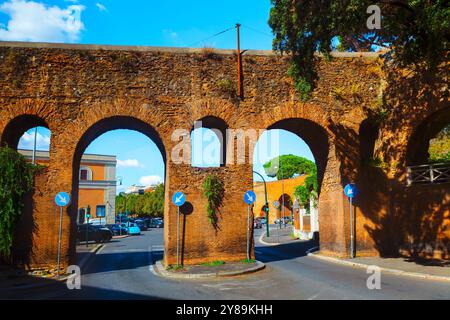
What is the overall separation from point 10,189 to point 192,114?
255 inches

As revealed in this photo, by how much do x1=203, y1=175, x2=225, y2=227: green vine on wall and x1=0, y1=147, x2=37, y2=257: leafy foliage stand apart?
5837mm

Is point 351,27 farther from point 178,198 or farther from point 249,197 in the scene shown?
point 178,198

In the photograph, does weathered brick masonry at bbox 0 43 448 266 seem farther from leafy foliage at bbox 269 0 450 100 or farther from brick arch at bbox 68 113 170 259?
leafy foliage at bbox 269 0 450 100

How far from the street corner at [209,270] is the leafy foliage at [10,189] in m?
4.77

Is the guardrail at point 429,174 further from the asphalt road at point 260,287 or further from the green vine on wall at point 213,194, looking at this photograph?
the green vine on wall at point 213,194

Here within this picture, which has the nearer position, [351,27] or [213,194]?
[351,27]

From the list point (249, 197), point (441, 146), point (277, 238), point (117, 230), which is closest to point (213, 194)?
point (249, 197)

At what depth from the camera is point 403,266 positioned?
1321cm

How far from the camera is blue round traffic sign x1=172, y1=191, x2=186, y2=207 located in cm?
1426

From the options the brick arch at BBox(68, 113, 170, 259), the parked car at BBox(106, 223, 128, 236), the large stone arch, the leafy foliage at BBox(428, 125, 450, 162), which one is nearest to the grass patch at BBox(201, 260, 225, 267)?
the brick arch at BBox(68, 113, 170, 259)

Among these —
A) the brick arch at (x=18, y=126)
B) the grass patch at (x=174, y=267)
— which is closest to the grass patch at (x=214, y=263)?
the grass patch at (x=174, y=267)

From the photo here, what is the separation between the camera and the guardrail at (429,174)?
14953 mm

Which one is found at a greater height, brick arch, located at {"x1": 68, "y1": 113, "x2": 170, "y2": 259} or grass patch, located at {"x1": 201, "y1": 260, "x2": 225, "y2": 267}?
brick arch, located at {"x1": 68, "y1": 113, "x2": 170, "y2": 259}
